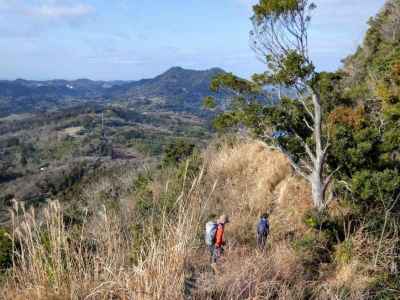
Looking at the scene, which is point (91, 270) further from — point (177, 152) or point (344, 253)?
point (177, 152)

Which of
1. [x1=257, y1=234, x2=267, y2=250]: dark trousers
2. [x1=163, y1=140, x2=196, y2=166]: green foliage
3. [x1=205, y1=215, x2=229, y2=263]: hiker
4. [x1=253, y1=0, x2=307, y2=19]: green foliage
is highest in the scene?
[x1=253, y1=0, x2=307, y2=19]: green foliage

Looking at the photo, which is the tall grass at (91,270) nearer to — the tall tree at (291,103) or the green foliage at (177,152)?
the tall tree at (291,103)

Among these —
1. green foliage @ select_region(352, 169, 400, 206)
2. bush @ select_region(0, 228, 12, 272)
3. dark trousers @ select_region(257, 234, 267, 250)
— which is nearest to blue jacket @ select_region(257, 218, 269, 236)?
dark trousers @ select_region(257, 234, 267, 250)

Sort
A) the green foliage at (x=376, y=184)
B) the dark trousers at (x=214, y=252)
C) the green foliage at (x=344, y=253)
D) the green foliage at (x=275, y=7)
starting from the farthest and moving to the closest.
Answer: the green foliage at (x=275, y=7)
the green foliage at (x=376, y=184)
the green foliage at (x=344, y=253)
the dark trousers at (x=214, y=252)

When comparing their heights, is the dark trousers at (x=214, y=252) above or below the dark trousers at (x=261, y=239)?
above

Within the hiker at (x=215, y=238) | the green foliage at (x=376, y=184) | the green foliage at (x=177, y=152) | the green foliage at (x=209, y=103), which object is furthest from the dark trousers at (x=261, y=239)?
the green foliage at (x=177, y=152)

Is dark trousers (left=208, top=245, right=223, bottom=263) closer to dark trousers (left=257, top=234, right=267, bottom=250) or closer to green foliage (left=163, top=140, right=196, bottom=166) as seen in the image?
dark trousers (left=257, top=234, right=267, bottom=250)

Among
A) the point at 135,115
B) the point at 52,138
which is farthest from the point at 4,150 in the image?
the point at 135,115

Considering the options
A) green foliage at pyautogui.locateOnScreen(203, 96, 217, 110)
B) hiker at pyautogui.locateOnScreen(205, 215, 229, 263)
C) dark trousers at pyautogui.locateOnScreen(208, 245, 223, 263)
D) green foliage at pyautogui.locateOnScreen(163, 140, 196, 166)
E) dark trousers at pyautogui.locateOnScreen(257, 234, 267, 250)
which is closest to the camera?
dark trousers at pyautogui.locateOnScreen(208, 245, 223, 263)

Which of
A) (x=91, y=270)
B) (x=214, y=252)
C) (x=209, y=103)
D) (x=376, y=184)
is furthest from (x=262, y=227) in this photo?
(x=91, y=270)

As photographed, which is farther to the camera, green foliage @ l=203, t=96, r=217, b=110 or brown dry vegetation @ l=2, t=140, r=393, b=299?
green foliage @ l=203, t=96, r=217, b=110

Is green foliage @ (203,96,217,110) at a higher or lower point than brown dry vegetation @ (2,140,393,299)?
higher

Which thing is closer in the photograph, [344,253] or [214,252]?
[214,252]

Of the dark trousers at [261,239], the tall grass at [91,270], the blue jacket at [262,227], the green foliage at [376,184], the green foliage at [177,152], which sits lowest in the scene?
the green foliage at [177,152]
